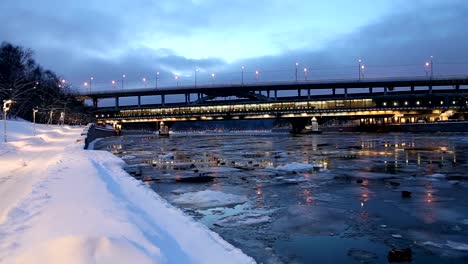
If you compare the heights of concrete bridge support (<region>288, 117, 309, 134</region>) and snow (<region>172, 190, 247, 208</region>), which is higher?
snow (<region>172, 190, 247, 208</region>)

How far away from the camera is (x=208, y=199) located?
14391 millimetres

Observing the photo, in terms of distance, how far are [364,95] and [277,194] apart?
144516mm

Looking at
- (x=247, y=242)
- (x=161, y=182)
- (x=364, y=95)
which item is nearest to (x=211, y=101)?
(x=364, y=95)

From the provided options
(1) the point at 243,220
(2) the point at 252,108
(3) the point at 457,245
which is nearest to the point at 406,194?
(3) the point at 457,245

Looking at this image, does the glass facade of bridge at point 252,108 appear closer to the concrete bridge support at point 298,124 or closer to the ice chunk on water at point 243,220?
the concrete bridge support at point 298,124

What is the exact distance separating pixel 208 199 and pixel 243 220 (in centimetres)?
327

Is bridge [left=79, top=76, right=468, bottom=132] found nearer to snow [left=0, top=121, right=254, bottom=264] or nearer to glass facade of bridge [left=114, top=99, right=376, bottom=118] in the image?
glass facade of bridge [left=114, top=99, right=376, bottom=118]

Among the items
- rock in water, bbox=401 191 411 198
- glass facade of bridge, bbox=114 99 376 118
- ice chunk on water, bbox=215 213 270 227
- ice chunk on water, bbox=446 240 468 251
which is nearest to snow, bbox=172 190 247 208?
ice chunk on water, bbox=215 213 270 227

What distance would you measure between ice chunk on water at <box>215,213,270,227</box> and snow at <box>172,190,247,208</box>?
1.72 meters

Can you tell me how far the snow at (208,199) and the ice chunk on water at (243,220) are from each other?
5.63ft

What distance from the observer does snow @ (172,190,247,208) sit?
13.6 meters

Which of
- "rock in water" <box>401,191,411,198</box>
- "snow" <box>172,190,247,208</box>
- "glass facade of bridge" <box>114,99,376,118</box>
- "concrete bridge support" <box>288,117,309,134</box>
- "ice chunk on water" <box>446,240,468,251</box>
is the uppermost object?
"glass facade of bridge" <box>114,99,376,118</box>

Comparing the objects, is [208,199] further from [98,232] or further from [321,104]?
[321,104]

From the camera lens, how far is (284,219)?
11.3 metres
